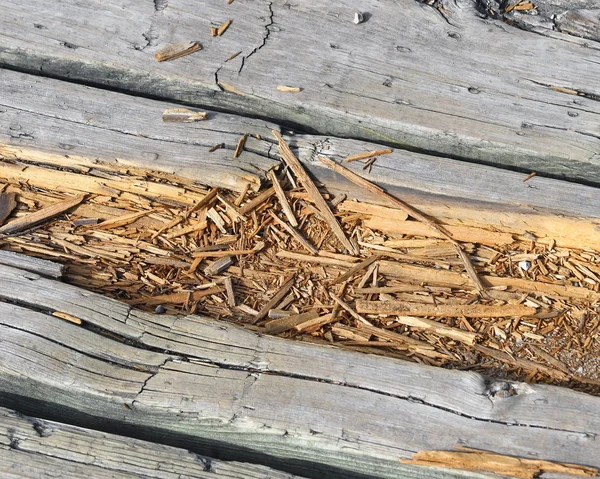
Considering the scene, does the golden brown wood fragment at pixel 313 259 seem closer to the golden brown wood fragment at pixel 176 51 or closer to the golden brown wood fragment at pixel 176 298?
the golden brown wood fragment at pixel 176 298

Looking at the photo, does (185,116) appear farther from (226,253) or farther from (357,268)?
(357,268)

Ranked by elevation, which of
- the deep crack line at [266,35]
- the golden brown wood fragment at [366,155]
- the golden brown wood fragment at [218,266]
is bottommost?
the golden brown wood fragment at [218,266]

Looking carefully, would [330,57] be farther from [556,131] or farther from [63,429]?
[63,429]

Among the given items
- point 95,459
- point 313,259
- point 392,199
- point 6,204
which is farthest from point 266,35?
point 95,459

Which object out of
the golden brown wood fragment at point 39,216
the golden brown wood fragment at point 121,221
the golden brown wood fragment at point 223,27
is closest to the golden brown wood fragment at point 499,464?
the golden brown wood fragment at point 121,221

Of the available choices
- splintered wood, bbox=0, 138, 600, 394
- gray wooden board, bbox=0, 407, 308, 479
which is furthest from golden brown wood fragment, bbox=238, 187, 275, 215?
gray wooden board, bbox=0, 407, 308, 479
